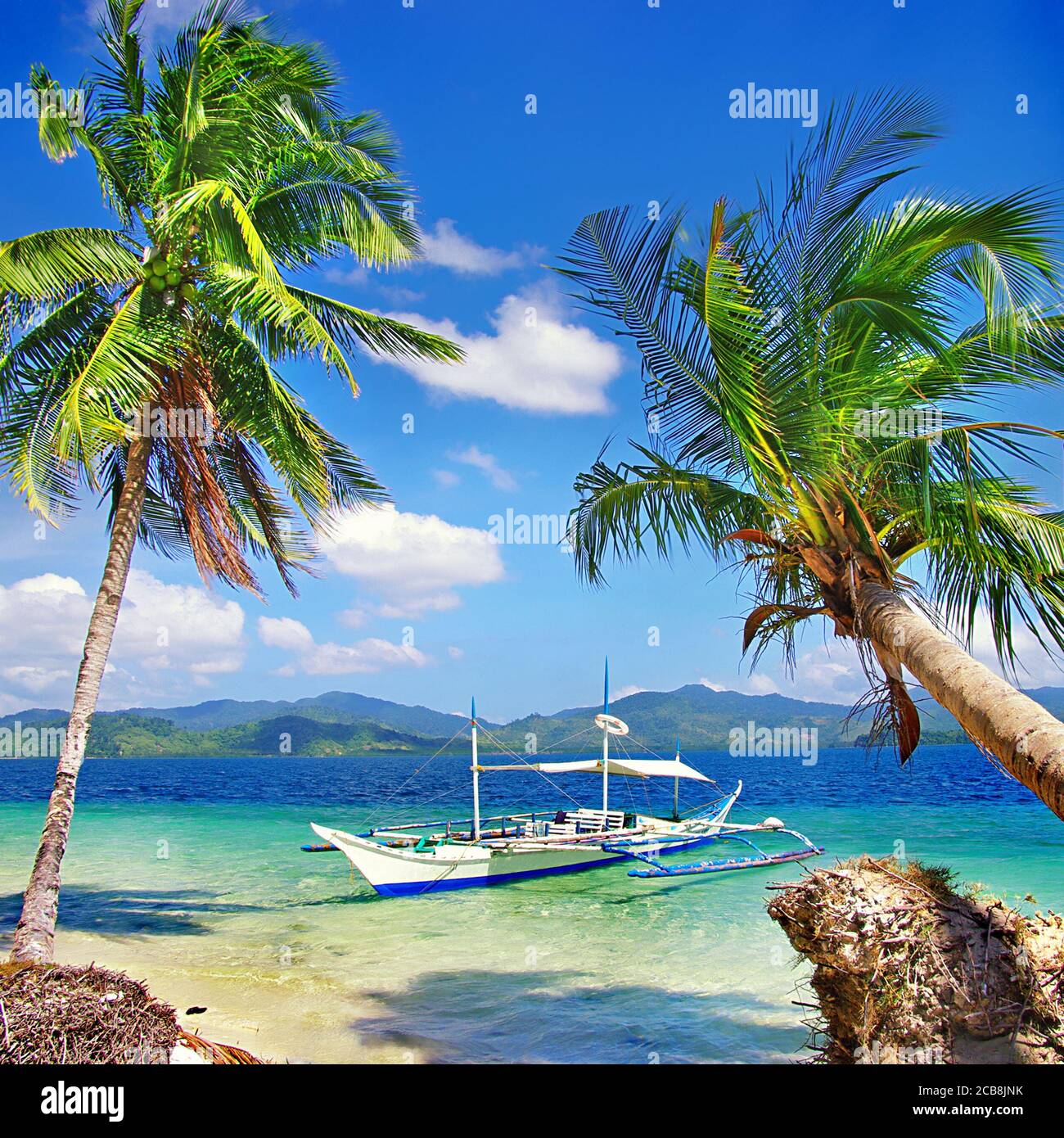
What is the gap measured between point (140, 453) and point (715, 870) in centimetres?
1621

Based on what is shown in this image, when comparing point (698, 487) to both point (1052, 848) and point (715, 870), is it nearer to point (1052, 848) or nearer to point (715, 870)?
point (715, 870)

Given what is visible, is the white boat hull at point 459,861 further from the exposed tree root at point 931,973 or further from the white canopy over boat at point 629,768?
the exposed tree root at point 931,973

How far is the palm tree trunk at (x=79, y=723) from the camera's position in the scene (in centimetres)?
751

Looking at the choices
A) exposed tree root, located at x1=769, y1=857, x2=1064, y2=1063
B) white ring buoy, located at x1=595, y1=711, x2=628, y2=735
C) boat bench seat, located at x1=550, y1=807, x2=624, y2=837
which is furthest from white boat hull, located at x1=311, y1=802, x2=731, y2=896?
exposed tree root, located at x1=769, y1=857, x2=1064, y2=1063

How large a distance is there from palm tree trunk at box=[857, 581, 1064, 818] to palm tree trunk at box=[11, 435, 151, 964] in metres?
Result: 7.23

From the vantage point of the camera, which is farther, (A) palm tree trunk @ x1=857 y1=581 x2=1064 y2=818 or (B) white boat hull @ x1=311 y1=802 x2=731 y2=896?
(B) white boat hull @ x1=311 y1=802 x2=731 y2=896

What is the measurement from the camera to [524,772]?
91062 millimetres

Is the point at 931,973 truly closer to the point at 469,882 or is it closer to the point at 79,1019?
the point at 79,1019

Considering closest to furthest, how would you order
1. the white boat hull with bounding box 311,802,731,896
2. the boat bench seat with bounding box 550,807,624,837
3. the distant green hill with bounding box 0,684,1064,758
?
1. the white boat hull with bounding box 311,802,731,896
2. the boat bench seat with bounding box 550,807,624,837
3. the distant green hill with bounding box 0,684,1064,758

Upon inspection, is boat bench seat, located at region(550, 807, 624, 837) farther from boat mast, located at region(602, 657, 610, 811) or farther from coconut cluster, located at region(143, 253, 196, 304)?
coconut cluster, located at region(143, 253, 196, 304)

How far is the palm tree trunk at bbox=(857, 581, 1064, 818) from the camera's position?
3676 millimetres

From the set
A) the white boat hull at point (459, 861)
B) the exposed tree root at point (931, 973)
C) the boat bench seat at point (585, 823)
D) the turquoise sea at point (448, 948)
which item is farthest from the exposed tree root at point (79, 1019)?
Result: the boat bench seat at point (585, 823)

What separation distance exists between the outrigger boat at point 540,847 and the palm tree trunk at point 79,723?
7429 millimetres

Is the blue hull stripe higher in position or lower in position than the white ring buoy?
lower
